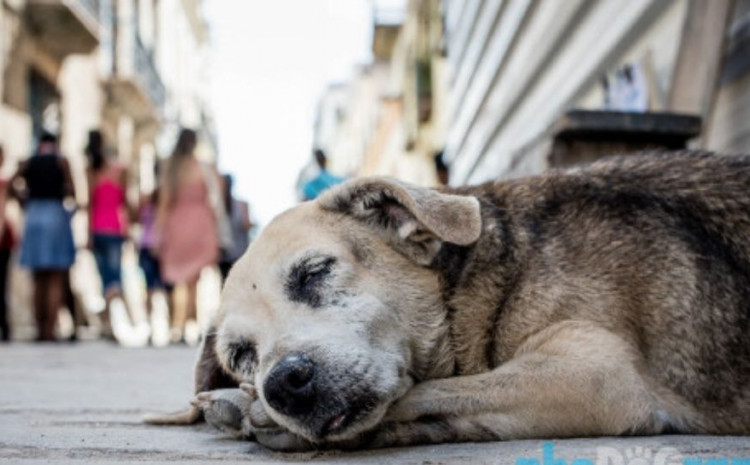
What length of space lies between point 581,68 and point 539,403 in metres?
5.10

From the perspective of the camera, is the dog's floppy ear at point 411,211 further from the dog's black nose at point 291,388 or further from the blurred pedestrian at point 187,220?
the blurred pedestrian at point 187,220

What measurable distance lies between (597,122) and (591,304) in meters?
2.32

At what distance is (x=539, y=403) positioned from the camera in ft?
9.21

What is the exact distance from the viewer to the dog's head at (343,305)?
9.25 ft

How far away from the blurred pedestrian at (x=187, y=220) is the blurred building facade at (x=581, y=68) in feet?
9.89

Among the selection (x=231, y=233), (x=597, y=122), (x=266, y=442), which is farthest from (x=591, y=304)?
(x=231, y=233)

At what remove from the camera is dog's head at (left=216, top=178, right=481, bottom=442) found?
2820mm

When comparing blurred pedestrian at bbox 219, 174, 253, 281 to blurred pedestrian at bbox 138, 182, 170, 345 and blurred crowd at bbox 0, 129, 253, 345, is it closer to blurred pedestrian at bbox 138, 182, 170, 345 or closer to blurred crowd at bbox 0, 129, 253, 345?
blurred crowd at bbox 0, 129, 253, 345

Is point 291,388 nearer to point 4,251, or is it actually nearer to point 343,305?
point 343,305

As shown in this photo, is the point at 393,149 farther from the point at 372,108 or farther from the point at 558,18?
the point at 558,18

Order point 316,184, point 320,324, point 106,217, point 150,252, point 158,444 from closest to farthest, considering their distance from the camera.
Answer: point 158,444 < point 320,324 < point 316,184 < point 106,217 < point 150,252

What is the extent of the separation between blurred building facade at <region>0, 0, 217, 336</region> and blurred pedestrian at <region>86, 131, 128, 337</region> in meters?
0.29

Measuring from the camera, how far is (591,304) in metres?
3.10

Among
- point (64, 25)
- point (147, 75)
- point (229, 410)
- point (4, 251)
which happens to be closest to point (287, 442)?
point (229, 410)
